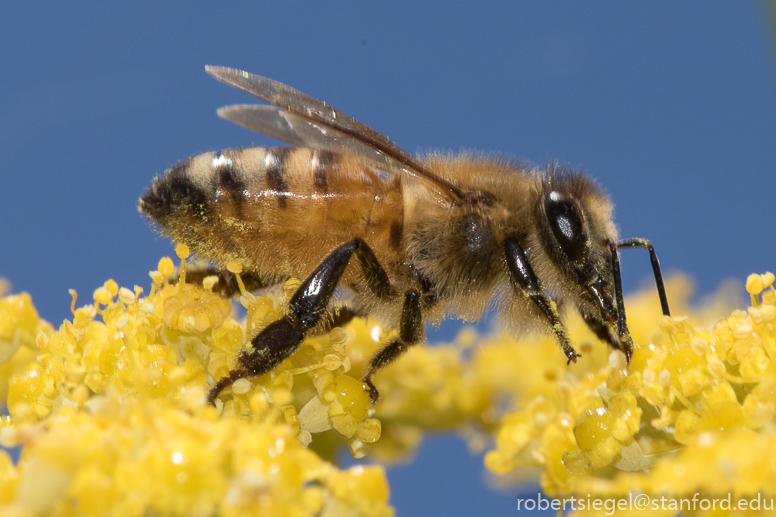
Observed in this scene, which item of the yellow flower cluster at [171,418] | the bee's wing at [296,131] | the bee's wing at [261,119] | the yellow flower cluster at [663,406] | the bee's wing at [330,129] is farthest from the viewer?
the bee's wing at [261,119]

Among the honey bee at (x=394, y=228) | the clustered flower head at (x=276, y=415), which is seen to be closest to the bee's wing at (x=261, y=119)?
the honey bee at (x=394, y=228)

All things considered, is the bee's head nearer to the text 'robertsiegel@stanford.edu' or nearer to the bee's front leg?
the bee's front leg

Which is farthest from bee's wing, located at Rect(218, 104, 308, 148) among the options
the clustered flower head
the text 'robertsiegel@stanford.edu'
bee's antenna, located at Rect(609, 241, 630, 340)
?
the text 'robertsiegel@stanford.edu'

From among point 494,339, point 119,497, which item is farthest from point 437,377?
A: point 119,497

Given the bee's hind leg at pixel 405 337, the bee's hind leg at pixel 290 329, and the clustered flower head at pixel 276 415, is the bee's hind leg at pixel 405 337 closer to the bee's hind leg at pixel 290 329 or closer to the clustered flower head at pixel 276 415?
the clustered flower head at pixel 276 415

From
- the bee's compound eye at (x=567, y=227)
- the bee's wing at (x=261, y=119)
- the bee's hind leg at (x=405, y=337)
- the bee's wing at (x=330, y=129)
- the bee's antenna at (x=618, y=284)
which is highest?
the bee's wing at (x=261, y=119)

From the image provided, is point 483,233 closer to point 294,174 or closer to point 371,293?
point 371,293

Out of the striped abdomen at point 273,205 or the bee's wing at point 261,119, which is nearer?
the striped abdomen at point 273,205
